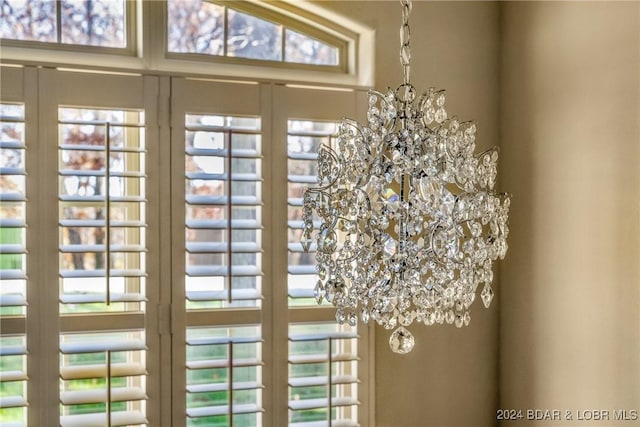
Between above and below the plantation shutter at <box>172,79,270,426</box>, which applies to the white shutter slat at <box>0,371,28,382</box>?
below

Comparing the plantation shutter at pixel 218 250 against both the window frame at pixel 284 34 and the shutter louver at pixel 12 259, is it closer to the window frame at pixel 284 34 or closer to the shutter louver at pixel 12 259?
the window frame at pixel 284 34

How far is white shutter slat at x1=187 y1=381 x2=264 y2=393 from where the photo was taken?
7.34 feet

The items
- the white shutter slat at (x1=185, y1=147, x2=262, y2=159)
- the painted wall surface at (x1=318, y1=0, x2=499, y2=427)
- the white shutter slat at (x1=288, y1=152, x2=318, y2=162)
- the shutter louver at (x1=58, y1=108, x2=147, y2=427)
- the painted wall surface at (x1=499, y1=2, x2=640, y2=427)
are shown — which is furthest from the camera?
the painted wall surface at (x1=318, y1=0, x2=499, y2=427)

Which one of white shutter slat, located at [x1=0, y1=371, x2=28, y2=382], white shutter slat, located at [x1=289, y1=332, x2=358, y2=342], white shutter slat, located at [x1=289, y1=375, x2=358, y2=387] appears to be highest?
white shutter slat, located at [x1=289, y1=332, x2=358, y2=342]

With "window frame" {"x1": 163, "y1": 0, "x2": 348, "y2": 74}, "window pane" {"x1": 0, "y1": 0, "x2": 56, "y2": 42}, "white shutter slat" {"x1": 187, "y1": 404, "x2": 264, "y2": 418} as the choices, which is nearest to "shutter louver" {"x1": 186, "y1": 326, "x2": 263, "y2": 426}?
"white shutter slat" {"x1": 187, "y1": 404, "x2": 264, "y2": 418}

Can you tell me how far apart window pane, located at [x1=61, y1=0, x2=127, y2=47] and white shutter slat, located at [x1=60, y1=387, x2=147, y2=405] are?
1111mm

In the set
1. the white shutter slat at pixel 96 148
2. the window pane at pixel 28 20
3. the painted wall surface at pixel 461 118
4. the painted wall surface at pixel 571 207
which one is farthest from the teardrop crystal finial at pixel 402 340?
the window pane at pixel 28 20

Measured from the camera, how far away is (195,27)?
7.64 feet

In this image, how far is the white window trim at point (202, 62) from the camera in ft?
7.11

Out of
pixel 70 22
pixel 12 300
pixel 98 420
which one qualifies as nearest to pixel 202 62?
pixel 70 22

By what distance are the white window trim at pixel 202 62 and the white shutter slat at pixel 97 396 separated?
1.01 metres

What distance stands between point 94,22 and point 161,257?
2.60 feet

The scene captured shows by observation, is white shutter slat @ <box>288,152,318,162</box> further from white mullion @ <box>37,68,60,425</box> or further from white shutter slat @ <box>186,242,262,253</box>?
white mullion @ <box>37,68,60,425</box>

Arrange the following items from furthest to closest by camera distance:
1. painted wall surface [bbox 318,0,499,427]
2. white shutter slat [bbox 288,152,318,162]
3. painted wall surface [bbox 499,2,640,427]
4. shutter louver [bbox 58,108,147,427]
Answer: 1. painted wall surface [bbox 318,0,499,427]
2. white shutter slat [bbox 288,152,318,162]
3. shutter louver [bbox 58,108,147,427]
4. painted wall surface [bbox 499,2,640,427]
